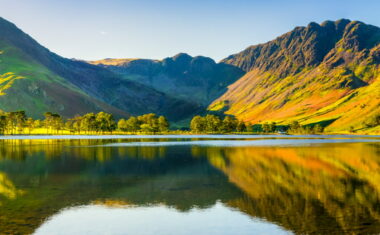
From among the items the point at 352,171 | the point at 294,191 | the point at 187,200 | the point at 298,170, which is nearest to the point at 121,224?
the point at 187,200

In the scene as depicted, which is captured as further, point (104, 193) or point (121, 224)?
point (104, 193)

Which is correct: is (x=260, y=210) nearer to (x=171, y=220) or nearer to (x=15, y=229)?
(x=171, y=220)

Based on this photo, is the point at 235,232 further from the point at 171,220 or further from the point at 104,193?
the point at 104,193

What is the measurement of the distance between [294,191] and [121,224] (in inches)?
844

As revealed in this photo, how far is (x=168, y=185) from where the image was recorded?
47.1 m

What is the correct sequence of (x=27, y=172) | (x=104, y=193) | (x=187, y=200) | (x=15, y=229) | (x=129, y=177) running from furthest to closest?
(x=27, y=172), (x=129, y=177), (x=104, y=193), (x=187, y=200), (x=15, y=229)

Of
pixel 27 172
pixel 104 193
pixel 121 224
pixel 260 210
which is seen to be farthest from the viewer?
pixel 27 172

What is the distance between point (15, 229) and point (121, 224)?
7.74 m

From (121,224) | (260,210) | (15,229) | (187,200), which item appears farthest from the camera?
(187,200)

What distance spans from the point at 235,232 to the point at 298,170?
118 ft

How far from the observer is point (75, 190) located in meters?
42.9

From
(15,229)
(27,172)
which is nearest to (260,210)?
(15,229)

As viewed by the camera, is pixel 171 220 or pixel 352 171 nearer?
pixel 171 220

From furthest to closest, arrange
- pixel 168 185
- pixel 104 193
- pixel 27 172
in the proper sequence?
pixel 27 172, pixel 168 185, pixel 104 193
